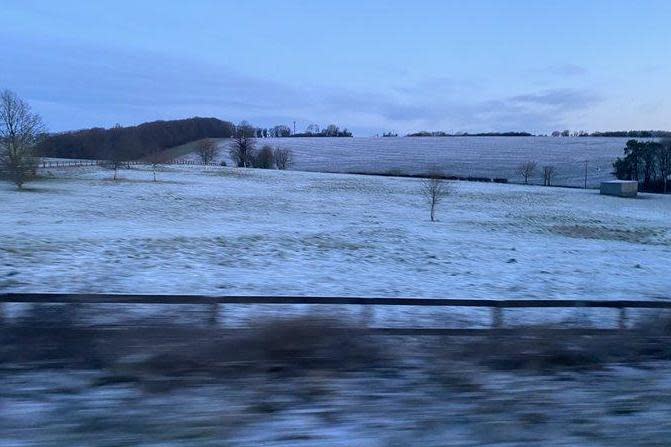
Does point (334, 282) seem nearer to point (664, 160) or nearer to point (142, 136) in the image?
point (664, 160)

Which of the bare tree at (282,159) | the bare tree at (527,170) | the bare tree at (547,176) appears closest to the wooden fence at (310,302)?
the bare tree at (547,176)

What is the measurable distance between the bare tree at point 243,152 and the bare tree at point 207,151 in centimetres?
372

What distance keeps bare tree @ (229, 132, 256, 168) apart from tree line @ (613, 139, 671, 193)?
64.0 metres

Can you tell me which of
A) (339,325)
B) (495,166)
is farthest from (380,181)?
(339,325)

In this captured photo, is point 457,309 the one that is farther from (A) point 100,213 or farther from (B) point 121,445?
(A) point 100,213

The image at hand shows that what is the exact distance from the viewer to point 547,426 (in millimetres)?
4996

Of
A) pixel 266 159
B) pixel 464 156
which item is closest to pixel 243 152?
pixel 266 159

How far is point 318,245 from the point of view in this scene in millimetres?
25562

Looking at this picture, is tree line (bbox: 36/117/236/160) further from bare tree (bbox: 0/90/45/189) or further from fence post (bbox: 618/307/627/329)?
fence post (bbox: 618/307/627/329)

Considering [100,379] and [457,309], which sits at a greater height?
[100,379]

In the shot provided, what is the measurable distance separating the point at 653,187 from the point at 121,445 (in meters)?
99.9

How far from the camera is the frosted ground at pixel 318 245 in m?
16.7

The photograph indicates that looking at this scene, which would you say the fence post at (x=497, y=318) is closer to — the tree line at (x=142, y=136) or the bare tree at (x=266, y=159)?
the tree line at (x=142, y=136)

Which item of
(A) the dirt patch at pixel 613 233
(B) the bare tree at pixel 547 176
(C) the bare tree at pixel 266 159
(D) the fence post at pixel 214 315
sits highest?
Answer: (C) the bare tree at pixel 266 159
